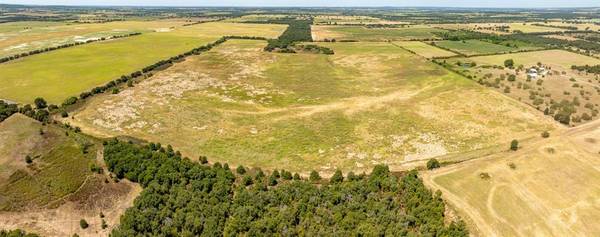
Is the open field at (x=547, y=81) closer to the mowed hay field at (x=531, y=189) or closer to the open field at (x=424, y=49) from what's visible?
the open field at (x=424, y=49)

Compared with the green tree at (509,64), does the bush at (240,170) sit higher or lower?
lower

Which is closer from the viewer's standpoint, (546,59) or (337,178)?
(337,178)

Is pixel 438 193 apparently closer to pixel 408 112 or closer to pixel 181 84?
pixel 408 112

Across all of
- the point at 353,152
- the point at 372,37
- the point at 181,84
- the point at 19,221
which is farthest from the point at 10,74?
the point at 372,37

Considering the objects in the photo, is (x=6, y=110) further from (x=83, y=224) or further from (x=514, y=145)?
(x=514, y=145)

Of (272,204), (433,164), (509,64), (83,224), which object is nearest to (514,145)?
(433,164)

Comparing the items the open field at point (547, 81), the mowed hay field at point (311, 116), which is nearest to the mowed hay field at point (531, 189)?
the mowed hay field at point (311, 116)
